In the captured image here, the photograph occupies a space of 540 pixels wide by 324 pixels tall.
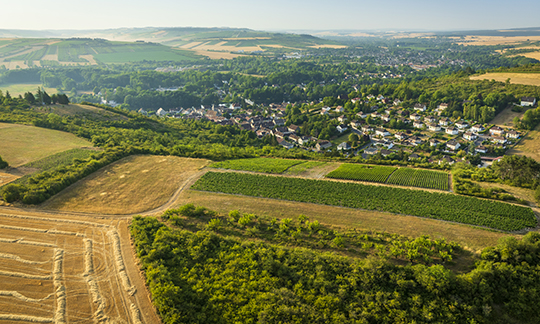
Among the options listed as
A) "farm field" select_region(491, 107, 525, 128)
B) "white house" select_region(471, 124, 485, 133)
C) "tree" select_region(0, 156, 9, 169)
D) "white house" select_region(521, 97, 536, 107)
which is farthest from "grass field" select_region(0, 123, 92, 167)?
"white house" select_region(521, 97, 536, 107)

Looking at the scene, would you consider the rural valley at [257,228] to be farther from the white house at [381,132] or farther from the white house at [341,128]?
the white house at [341,128]

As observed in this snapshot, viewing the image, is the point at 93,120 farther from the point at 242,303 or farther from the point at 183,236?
the point at 242,303

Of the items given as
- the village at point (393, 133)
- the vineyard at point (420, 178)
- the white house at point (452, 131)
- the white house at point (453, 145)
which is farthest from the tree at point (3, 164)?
the white house at point (452, 131)

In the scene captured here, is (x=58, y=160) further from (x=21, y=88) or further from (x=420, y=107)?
(x=21, y=88)

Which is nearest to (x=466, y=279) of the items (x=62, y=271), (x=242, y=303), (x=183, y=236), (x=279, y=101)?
(x=242, y=303)

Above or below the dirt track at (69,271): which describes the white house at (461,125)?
above

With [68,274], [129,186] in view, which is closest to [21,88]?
[129,186]
